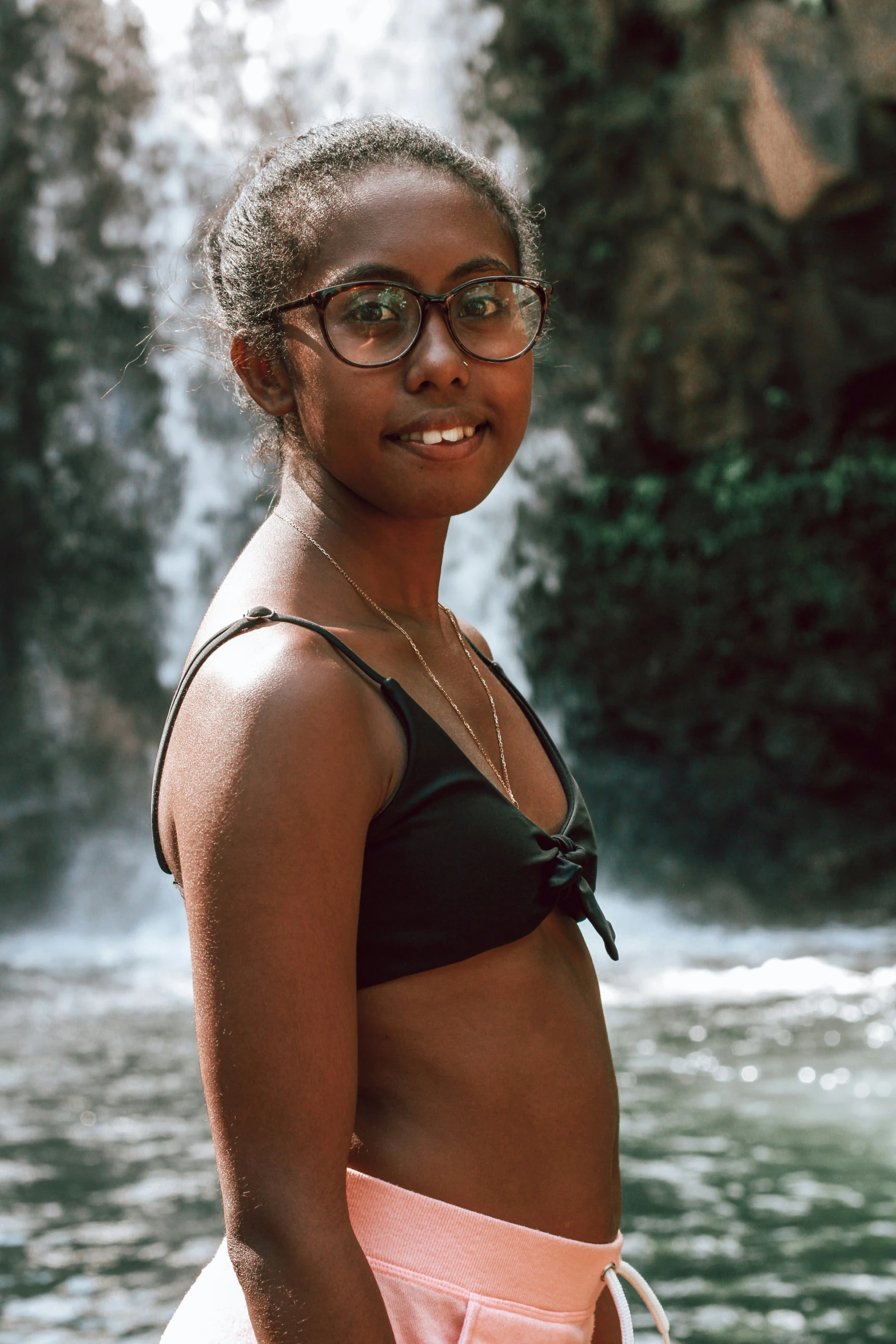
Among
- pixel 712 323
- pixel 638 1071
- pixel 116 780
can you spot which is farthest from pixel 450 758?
pixel 116 780

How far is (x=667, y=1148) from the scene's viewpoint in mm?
5230

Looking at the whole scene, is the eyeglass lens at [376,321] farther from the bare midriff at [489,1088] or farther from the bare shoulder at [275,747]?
the bare midriff at [489,1088]

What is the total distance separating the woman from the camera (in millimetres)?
1090

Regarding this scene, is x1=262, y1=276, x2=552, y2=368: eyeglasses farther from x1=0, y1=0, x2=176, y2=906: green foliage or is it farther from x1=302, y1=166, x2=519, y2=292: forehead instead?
A: x1=0, y1=0, x2=176, y2=906: green foliage

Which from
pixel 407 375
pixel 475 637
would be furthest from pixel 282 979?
pixel 475 637

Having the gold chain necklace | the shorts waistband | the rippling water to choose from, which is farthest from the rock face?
the shorts waistband

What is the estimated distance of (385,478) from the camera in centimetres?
133

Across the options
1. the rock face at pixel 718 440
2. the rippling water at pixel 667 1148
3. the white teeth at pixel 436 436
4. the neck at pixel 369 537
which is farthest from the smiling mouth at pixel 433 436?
the rock face at pixel 718 440

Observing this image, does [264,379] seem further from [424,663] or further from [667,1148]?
[667,1148]


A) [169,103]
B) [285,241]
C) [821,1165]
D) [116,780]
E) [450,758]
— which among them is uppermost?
[169,103]

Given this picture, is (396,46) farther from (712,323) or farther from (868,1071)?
(868,1071)

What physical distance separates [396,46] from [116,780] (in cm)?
596

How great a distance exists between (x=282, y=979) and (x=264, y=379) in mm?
599

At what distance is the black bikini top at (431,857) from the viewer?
3.85ft
